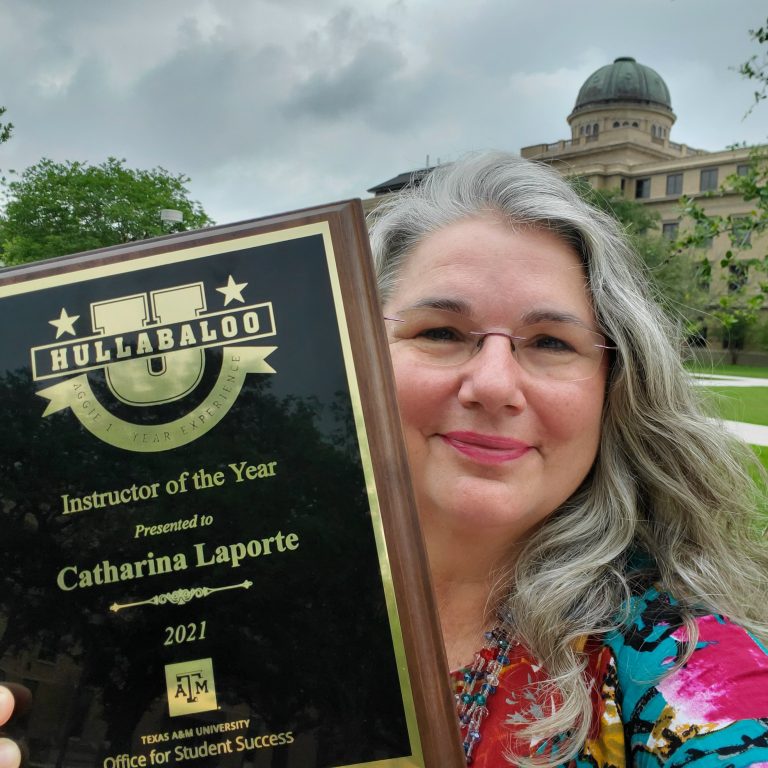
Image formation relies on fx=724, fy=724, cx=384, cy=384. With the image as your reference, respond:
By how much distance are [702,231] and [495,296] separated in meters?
4.81

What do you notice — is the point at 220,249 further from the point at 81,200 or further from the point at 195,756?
the point at 81,200

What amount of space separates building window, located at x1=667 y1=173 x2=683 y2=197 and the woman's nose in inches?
2553

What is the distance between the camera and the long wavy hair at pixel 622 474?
160cm

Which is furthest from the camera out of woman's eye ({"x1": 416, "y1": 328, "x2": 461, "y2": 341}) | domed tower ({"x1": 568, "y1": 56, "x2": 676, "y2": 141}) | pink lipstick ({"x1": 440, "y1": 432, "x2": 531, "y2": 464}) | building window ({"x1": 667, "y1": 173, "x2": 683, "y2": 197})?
domed tower ({"x1": 568, "y1": 56, "x2": 676, "y2": 141})

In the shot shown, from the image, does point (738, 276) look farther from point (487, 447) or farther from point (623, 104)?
point (623, 104)

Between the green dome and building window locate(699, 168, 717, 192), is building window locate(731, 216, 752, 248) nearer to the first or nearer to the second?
building window locate(699, 168, 717, 192)

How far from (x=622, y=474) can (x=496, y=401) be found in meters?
0.50

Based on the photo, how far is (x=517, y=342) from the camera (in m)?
1.54

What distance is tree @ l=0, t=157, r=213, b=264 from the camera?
31078 millimetres

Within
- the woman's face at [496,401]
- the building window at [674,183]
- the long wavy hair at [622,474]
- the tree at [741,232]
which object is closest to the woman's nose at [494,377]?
the woman's face at [496,401]

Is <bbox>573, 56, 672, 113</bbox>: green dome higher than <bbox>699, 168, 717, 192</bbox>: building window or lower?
higher

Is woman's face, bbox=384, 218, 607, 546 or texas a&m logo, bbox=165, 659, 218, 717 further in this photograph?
woman's face, bbox=384, 218, 607, 546

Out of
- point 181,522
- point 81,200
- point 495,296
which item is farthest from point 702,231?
point 81,200

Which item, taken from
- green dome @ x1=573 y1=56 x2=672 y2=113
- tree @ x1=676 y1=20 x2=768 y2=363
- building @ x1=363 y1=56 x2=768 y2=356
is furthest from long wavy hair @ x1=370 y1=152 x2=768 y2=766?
green dome @ x1=573 y1=56 x2=672 y2=113
